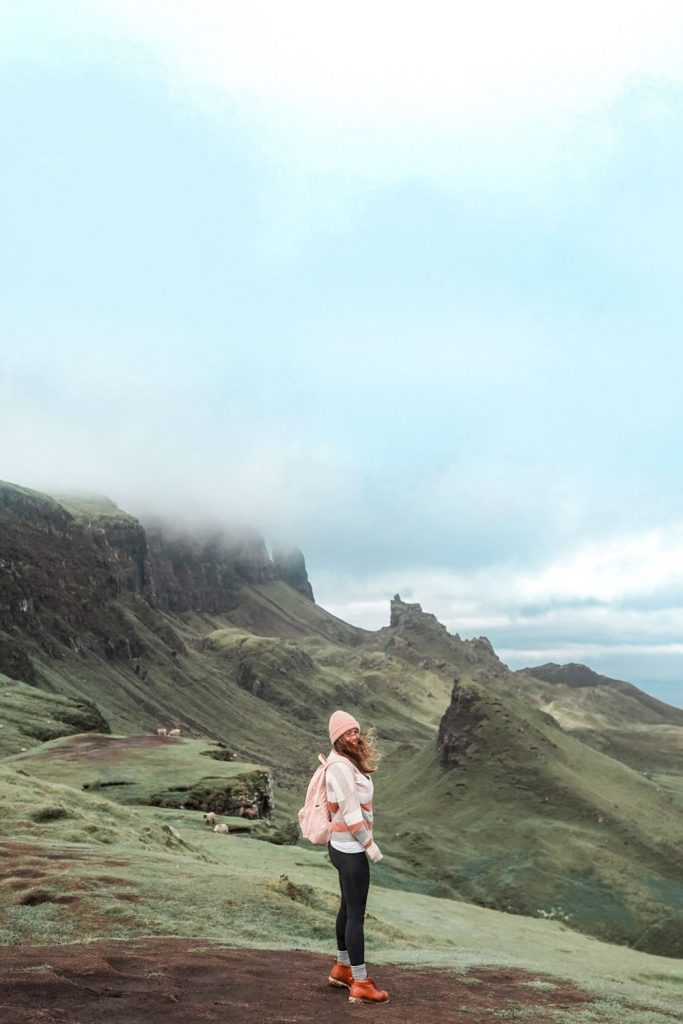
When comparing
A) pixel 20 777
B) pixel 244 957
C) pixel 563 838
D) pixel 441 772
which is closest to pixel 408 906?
pixel 20 777

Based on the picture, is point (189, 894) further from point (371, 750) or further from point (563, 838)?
point (563, 838)

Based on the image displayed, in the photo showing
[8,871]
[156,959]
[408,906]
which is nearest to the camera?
[156,959]

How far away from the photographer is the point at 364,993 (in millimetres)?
13820

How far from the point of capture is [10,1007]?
11641 millimetres

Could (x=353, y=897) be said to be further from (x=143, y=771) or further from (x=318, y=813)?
(x=143, y=771)

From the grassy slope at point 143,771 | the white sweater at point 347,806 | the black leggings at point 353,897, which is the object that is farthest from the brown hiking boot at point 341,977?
the grassy slope at point 143,771

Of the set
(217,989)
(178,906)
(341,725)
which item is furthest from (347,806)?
(178,906)

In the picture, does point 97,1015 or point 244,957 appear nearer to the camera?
point 97,1015

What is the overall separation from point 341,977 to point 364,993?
89cm

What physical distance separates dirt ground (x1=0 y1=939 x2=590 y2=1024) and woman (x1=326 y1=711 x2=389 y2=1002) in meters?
0.36

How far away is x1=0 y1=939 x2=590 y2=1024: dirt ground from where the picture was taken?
12.2 meters

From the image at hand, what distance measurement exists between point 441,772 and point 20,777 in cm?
13400

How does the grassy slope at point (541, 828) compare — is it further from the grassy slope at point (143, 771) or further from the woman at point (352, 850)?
the woman at point (352, 850)

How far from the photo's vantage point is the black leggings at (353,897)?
46.4 ft
